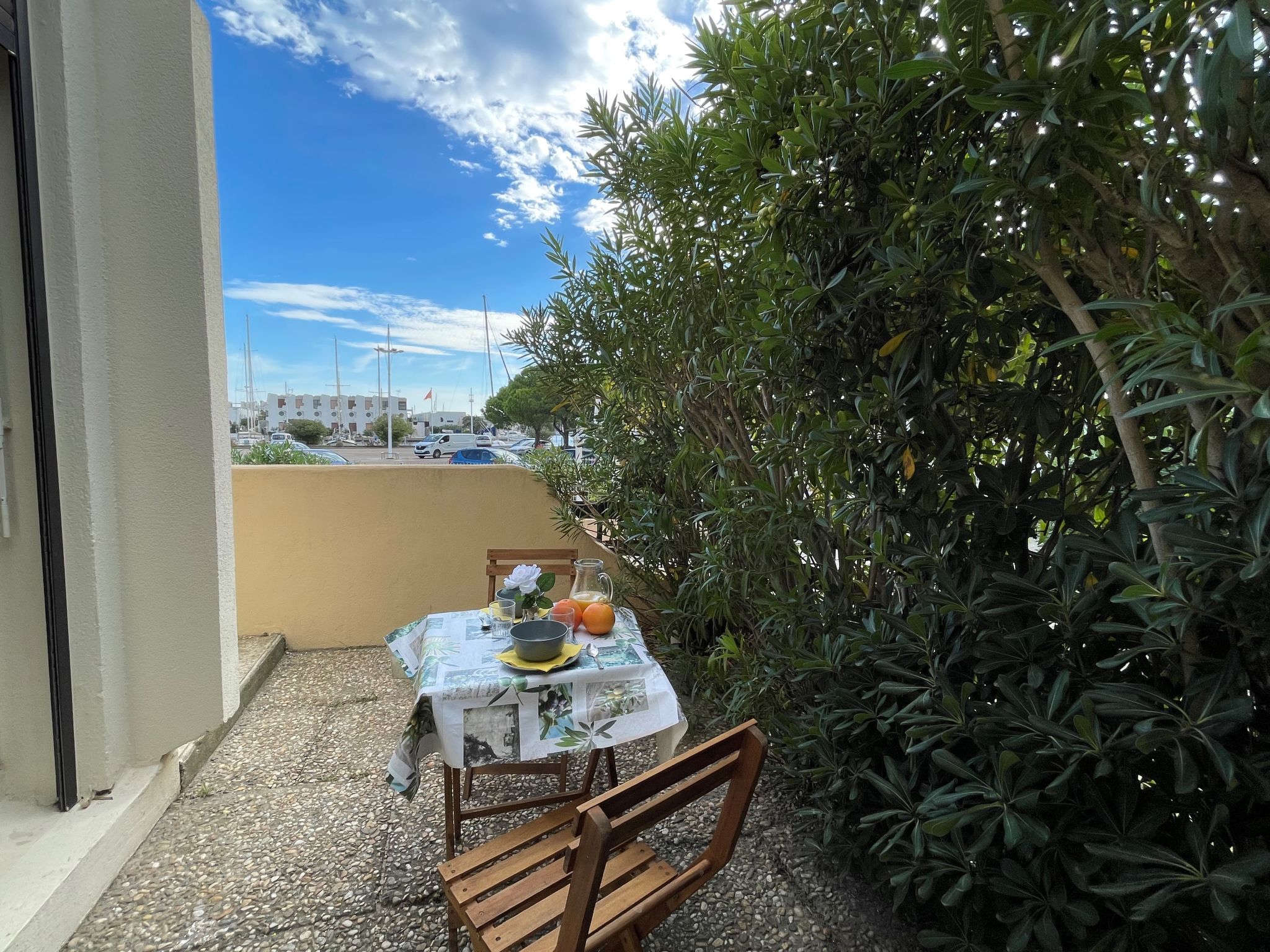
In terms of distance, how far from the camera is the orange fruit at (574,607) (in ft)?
6.16

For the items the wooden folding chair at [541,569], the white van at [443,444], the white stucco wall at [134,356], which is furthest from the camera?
the white van at [443,444]

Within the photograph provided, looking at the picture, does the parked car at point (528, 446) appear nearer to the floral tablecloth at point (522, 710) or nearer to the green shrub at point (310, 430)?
the floral tablecloth at point (522, 710)

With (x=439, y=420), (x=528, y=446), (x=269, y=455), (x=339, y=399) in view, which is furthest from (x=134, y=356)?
(x=439, y=420)

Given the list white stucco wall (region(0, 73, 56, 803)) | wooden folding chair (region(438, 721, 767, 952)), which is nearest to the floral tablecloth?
wooden folding chair (region(438, 721, 767, 952))

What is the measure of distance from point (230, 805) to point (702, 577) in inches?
79.0

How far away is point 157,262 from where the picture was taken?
1.95 m

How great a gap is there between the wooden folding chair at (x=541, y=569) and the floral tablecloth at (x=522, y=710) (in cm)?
47

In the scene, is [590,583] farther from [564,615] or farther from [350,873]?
[350,873]

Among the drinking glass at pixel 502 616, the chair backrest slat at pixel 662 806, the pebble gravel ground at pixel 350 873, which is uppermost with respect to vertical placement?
the drinking glass at pixel 502 616

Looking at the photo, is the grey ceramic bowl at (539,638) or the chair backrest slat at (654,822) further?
the grey ceramic bowl at (539,638)

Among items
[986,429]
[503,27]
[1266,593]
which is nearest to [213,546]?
[986,429]

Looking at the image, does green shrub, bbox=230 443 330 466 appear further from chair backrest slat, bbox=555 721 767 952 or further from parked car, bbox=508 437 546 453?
chair backrest slat, bbox=555 721 767 952

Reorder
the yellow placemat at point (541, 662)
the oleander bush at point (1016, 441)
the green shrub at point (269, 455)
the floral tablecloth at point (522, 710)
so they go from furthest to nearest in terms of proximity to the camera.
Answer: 1. the green shrub at point (269, 455)
2. the yellow placemat at point (541, 662)
3. the floral tablecloth at point (522, 710)
4. the oleander bush at point (1016, 441)

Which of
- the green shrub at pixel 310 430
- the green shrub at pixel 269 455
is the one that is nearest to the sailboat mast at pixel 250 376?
the green shrub at pixel 269 455
